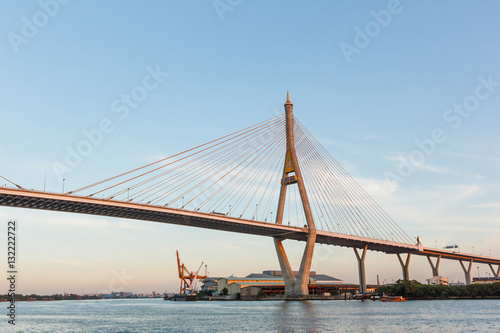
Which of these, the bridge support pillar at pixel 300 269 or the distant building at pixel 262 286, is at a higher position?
the bridge support pillar at pixel 300 269

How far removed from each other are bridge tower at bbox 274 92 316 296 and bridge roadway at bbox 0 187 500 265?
1.81 metres

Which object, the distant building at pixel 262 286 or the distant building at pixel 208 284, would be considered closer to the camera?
the distant building at pixel 262 286

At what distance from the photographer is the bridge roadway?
55.3m

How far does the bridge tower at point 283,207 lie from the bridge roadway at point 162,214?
1.81m

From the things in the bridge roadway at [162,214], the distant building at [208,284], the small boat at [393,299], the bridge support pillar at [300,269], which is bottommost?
the distant building at [208,284]

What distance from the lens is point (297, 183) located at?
80.1 meters

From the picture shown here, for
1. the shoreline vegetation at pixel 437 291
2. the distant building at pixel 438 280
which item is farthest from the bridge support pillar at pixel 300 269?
the distant building at pixel 438 280

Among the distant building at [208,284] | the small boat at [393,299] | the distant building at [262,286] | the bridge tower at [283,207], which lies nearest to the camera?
the bridge tower at [283,207]

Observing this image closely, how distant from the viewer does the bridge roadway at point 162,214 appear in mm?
55281

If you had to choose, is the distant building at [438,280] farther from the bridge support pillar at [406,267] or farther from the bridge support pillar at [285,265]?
the bridge support pillar at [285,265]

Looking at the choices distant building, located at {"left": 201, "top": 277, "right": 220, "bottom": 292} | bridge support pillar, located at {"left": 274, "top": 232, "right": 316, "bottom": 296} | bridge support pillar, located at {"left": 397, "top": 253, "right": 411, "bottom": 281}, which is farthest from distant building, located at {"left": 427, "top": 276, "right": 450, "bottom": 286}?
distant building, located at {"left": 201, "top": 277, "right": 220, "bottom": 292}

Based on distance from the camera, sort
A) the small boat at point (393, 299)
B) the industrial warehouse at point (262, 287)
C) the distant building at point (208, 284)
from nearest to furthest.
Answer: the small boat at point (393, 299) → the industrial warehouse at point (262, 287) → the distant building at point (208, 284)

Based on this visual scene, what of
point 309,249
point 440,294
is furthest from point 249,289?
point 309,249

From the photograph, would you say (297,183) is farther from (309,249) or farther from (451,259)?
(451,259)
